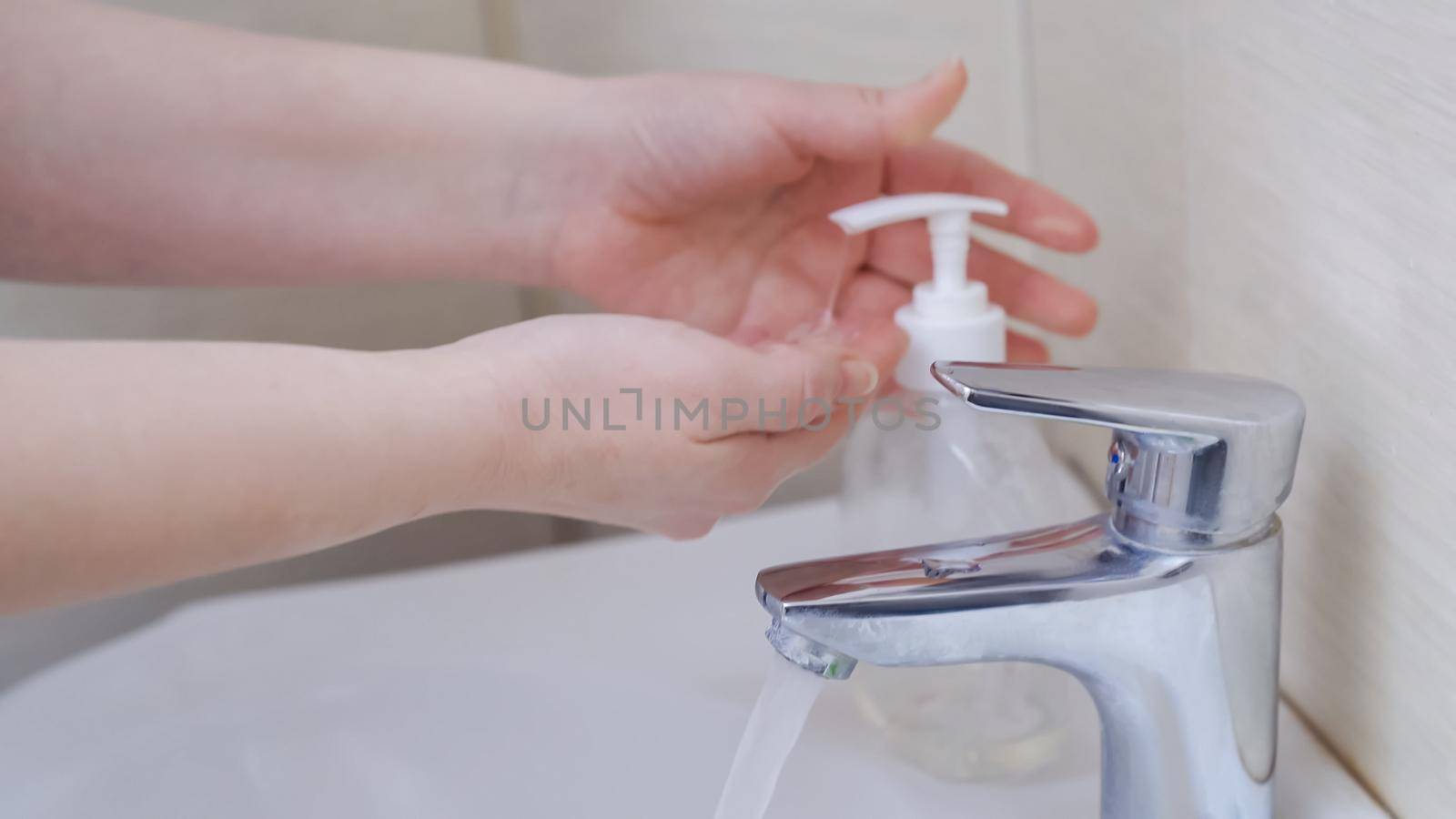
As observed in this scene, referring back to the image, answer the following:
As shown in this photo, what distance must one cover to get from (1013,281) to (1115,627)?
0.25 meters

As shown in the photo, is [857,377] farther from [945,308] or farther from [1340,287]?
[1340,287]

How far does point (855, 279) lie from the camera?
588mm

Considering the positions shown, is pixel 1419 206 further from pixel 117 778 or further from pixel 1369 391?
pixel 117 778

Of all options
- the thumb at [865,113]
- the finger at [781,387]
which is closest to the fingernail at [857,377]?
the finger at [781,387]

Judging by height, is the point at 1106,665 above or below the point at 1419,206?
below

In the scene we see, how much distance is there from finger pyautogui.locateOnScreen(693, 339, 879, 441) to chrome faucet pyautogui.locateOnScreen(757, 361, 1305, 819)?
0.09 m

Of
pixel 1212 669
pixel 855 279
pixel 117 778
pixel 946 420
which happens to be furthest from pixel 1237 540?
pixel 117 778

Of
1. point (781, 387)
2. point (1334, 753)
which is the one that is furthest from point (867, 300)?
point (1334, 753)

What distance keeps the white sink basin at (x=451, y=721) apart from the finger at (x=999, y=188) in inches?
7.5

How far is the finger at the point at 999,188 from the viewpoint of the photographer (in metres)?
0.53

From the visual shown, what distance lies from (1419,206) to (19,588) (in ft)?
1.15

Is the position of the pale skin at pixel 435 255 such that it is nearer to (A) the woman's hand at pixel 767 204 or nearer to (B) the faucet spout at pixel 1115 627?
(A) the woman's hand at pixel 767 204

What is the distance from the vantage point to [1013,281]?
0.56m

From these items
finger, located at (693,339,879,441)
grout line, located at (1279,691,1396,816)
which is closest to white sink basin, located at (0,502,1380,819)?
grout line, located at (1279,691,1396,816)
